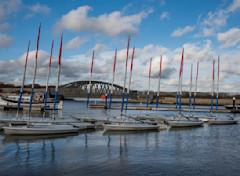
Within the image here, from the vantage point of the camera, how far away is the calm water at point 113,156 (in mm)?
14375

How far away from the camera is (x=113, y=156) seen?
695 inches

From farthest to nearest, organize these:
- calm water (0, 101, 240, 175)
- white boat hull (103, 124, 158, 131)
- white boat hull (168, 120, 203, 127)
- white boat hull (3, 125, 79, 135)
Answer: white boat hull (168, 120, 203, 127) → white boat hull (103, 124, 158, 131) → white boat hull (3, 125, 79, 135) → calm water (0, 101, 240, 175)

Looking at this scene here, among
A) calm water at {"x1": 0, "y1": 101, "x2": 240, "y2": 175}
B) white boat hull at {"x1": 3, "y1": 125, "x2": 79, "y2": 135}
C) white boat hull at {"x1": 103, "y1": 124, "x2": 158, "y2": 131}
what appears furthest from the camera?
white boat hull at {"x1": 103, "y1": 124, "x2": 158, "y2": 131}

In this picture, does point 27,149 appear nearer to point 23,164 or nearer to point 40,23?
point 23,164

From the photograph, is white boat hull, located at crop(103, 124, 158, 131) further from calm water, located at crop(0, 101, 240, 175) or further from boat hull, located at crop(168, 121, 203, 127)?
boat hull, located at crop(168, 121, 203, 127)

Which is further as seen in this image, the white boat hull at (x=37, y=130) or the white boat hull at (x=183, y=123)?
the white boat hull at (x=183, y=123)

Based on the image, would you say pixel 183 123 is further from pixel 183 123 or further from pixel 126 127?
pixel 126 127

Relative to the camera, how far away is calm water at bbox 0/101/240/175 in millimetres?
14375

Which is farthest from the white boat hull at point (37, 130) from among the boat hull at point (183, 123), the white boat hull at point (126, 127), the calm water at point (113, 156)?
the boat hull at point (183, 123)

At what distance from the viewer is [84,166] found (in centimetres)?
1484

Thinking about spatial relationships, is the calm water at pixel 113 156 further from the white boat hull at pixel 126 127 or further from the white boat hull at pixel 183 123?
the white boat hull at pixel 183 123

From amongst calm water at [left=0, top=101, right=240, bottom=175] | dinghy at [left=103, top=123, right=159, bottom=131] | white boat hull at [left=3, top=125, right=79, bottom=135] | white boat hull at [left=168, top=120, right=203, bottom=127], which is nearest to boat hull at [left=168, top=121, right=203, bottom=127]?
white boat hull at [left=168, top=120, right=203, bottom=127]

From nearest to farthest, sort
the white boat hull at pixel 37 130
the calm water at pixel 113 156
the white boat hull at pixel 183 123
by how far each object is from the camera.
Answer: the calm water at pixel 113 156
the white boat hull at pixel 37 130
the white boat hull at pixel 183 123

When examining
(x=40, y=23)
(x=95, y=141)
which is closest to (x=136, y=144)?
(x=95, y=141)
